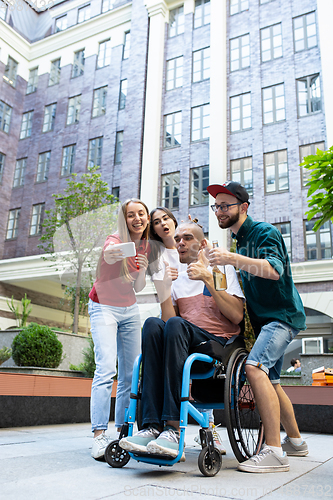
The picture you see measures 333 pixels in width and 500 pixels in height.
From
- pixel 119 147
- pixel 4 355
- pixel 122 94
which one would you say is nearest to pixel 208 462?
pixel 4 355

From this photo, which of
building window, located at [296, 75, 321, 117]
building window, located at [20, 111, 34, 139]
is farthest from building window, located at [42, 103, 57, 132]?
building window, located at [296, 75, 321, 117]

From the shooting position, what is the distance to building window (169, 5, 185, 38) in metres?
20.6

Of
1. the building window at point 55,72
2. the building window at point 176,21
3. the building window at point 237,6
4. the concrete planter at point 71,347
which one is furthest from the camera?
the building window at point 55,72

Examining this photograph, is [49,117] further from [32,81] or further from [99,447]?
[99,447]

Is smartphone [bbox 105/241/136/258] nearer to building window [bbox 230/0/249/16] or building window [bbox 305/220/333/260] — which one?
building window [bbox 305/220/333/260]

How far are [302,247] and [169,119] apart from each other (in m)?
8.72

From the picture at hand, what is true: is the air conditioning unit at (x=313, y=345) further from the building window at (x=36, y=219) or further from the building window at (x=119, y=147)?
the building window at (x=36, y=219)

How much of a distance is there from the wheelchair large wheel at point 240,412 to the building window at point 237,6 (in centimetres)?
2021

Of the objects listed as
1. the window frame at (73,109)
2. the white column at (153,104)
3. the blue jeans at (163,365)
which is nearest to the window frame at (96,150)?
the window frame at (73,109)

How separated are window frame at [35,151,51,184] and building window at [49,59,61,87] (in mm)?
4418

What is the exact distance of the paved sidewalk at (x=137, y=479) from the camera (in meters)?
1.76

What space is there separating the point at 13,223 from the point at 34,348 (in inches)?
645

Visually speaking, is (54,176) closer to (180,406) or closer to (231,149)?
(231,149)

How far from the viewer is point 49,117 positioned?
2362 centimetres
